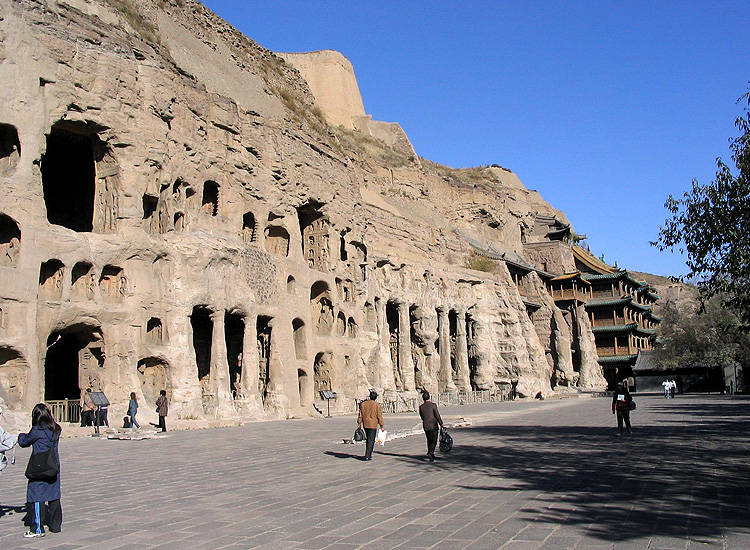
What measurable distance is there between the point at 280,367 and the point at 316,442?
12.7 m

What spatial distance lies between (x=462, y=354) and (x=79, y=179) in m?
28.0

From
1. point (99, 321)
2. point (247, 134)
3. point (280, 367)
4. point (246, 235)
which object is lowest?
point (280, 367)

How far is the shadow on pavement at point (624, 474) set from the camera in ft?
23.9

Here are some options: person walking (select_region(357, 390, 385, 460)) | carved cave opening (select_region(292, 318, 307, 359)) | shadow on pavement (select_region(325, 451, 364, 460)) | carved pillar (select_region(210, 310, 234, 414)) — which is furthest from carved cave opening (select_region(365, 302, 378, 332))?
person walking (select_region(357, 390, 385, 460))

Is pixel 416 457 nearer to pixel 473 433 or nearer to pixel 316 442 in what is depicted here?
pixel 316 442

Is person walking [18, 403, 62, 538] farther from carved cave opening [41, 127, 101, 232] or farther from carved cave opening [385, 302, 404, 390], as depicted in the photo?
carved cave opening [385, 302, 404, 390]

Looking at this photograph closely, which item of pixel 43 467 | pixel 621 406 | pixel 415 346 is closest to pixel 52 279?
pixel 43 467

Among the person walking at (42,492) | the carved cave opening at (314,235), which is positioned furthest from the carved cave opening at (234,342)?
the person walking at (42,492)

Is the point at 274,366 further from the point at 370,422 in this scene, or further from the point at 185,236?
the point at 370,422

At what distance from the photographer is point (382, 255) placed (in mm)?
41844

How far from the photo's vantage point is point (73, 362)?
2497 cm

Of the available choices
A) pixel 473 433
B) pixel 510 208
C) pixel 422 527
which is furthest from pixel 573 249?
pixel 422 527

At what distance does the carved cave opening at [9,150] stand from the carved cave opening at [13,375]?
5531 millimetres

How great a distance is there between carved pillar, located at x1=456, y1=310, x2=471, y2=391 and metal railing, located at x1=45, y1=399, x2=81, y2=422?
95.3 ft
